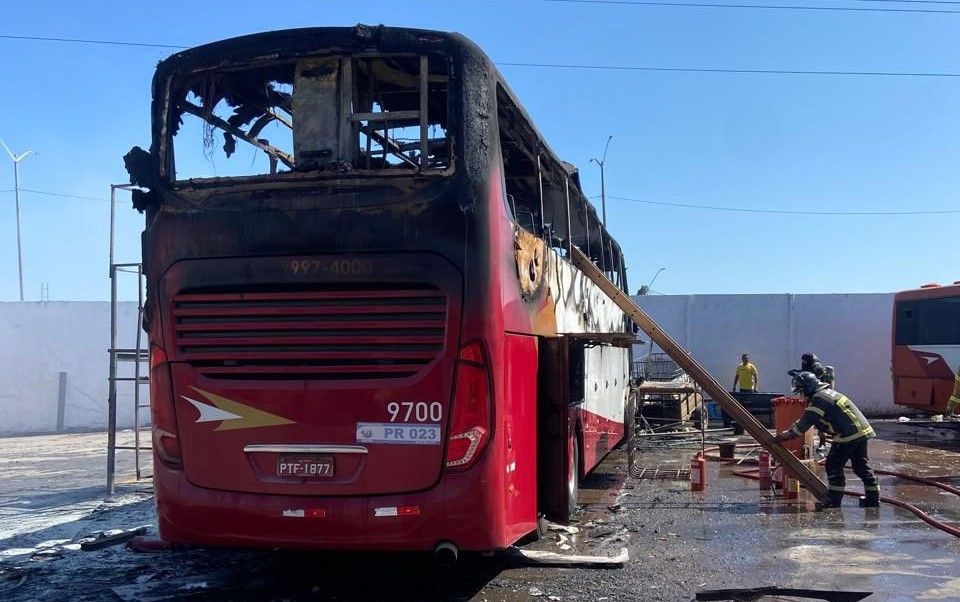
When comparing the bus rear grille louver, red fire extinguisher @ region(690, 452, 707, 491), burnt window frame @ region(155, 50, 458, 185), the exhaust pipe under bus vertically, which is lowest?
red fire extinguisher @ region(690, 452, 707, 491)

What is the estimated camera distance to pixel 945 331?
1805 cm

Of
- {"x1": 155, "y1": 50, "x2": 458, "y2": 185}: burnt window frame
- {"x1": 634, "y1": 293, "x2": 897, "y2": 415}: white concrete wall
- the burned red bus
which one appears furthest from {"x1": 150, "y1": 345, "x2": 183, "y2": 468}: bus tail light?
{"x1": 634, "y1": 293, "x2": 897, "y2": 415}: white concrete wall

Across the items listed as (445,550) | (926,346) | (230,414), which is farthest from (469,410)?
(926,346)

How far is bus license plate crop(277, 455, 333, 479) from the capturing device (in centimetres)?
514

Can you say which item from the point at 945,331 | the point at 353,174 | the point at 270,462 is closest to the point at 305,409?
the point at 270,462

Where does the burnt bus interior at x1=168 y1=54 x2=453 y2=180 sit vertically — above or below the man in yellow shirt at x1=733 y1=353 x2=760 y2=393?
above

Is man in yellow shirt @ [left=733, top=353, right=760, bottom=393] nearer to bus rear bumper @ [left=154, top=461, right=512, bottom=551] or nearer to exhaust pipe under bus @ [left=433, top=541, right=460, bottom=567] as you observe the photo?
bus rear bumper @ [left=154, top=461, right=512, bottom=551]

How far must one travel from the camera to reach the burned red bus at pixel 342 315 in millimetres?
5059

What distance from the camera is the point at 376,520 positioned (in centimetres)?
503

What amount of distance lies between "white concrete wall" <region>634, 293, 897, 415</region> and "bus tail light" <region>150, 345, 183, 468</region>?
18.8 metres

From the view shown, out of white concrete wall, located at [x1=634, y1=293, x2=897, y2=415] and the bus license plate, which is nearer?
the bus license plate

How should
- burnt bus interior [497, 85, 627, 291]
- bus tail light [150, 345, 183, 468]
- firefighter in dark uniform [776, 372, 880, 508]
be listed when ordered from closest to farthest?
bus tail light [150, 345, 183, 468], burnt bus interior [497, 85, 627, 291], firefighter in dark uniform [776, 372, 880, 508]

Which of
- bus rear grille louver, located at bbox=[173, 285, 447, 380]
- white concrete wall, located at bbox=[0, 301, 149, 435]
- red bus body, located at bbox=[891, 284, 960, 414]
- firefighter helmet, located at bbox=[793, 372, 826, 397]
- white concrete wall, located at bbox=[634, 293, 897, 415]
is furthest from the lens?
white concrete wall, located at bbox=[634, 293, 897, 415]

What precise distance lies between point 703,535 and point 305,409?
444cm
